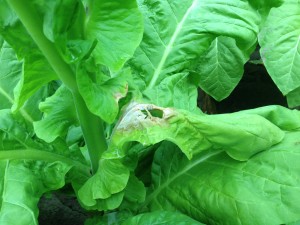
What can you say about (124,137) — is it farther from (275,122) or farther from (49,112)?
(275,122)

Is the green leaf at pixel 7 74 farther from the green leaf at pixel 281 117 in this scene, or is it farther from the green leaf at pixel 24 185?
the green leaf at pixel 281 117

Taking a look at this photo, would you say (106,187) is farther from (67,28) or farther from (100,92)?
(67,28)

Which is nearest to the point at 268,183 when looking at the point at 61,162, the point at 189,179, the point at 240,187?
the point at 240,187

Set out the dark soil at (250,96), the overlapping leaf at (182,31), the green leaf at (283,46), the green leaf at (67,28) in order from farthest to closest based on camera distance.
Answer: the dark soil at (250,96)
the green leaf at (283,46)
the overlapping leaf at (182,31)
the green leaf at (67,28)

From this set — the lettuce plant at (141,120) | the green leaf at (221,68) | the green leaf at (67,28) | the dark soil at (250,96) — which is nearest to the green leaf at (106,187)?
the lettuce plant at (141,120)

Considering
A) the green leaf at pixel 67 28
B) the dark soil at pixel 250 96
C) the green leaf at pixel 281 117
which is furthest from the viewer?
the dark soil at pixel 250 96

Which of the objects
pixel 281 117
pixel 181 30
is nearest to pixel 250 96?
pixel 181 30

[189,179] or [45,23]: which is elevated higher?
[45,23]
